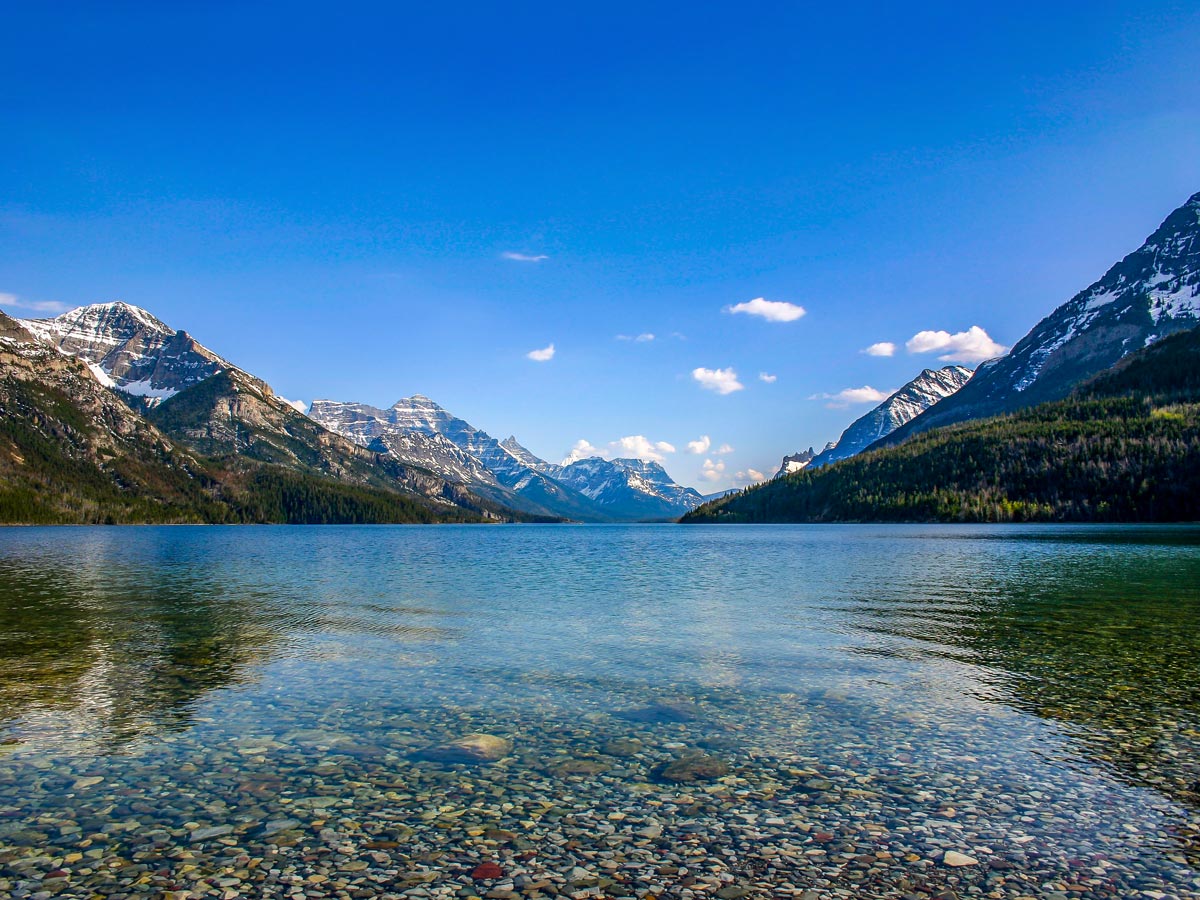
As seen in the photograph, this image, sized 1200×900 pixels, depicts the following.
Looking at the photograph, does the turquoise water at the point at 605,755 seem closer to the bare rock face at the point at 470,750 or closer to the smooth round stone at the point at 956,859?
the smooth round stone at the point at 956,859

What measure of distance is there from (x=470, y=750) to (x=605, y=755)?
11.5 ft

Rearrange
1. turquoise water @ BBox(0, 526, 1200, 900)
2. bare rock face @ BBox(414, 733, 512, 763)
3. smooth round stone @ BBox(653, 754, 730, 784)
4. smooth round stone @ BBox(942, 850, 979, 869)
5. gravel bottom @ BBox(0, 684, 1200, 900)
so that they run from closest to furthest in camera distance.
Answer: gravel bottom @ BBox(0, 684, 1200, 900), turquoise water @ BBox(0, 526, 1200, 900), smooth round stone @ BBox(942, 850, 979, 869), smooth round stone @ BBox(653, 754, 730, 784), bare rock face @ BBox(414, 733, 512, 763)

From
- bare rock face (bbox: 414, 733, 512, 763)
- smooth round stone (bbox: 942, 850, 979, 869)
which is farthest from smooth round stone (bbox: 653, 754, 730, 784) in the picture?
smooth round stone (bbox: 942, 850, 979, 869)

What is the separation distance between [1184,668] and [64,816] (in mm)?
35143

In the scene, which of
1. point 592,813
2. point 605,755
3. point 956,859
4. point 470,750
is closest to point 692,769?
point 605,755

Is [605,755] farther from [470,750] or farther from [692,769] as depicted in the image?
[470,750]

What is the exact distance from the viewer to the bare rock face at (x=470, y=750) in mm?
18234

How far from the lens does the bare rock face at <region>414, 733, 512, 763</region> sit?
18234mm

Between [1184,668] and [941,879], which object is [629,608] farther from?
[941,879]

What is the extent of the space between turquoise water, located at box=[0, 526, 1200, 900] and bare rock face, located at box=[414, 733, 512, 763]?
32 cm

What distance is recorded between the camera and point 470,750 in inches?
747

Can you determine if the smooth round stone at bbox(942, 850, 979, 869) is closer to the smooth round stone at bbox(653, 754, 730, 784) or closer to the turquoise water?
the turquoise water

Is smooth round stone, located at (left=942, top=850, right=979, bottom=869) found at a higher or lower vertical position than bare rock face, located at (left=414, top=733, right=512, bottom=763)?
higher

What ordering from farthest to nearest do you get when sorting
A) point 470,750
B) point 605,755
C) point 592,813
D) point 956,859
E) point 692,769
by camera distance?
point 470,750 → point 605,755 → point 692,769 → point 592,813 → point 956,859
